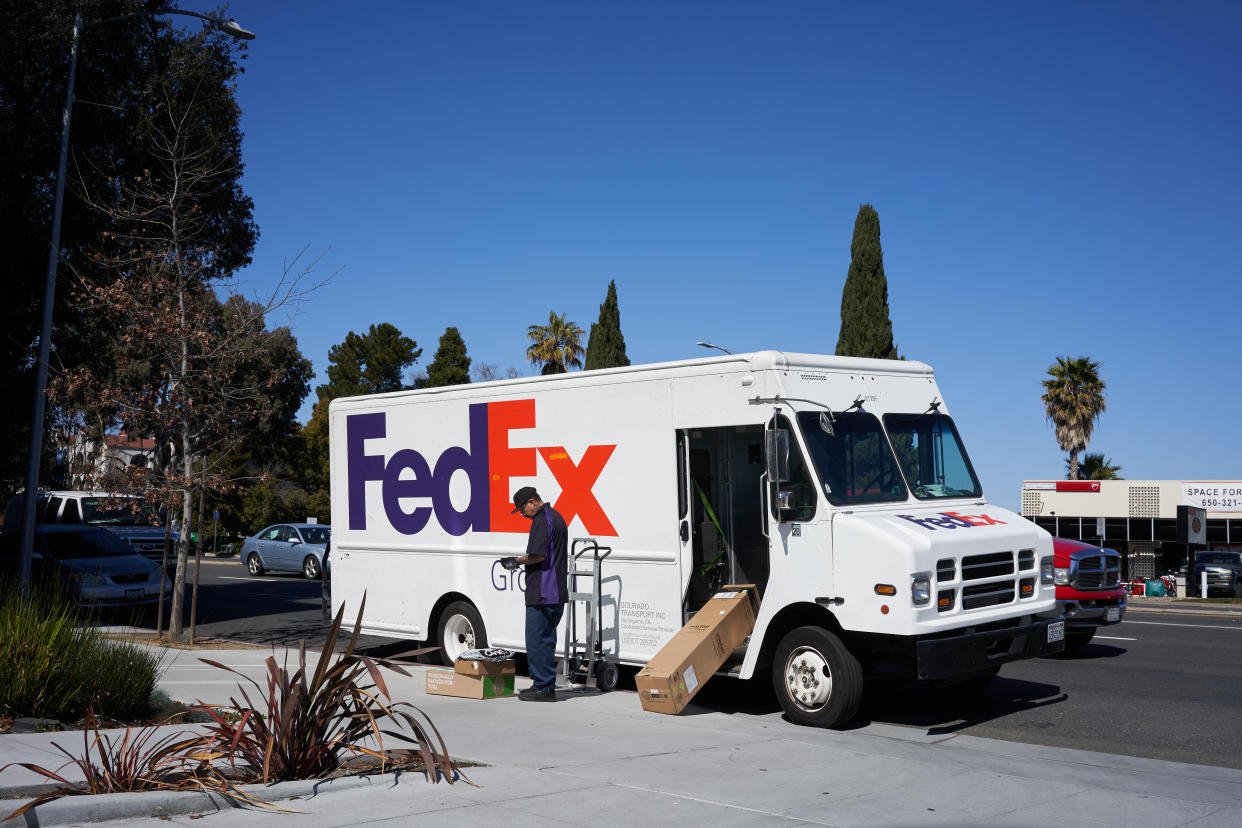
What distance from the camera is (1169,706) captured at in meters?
10.9

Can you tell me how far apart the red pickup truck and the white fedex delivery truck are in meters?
3.74

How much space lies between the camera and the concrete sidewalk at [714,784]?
605 cm

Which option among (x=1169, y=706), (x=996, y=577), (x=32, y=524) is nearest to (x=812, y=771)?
(x=996, y=577)

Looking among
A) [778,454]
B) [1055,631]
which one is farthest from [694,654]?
[1055,631]

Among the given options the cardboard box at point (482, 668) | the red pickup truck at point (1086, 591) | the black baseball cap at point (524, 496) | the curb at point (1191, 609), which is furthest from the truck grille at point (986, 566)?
the curb at point (1191, 609)

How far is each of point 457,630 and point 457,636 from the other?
7 centimetres

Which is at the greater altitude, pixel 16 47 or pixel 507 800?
pixel 16 47

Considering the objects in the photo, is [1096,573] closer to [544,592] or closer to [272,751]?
[544,592]

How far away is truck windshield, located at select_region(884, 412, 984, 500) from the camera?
10297mm

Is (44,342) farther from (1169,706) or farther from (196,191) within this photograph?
(1169,706)

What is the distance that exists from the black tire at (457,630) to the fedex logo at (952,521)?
497 centimetres

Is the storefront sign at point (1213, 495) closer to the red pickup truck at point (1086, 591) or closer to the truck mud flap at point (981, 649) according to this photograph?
the red pickup truck at point (1086, 591)

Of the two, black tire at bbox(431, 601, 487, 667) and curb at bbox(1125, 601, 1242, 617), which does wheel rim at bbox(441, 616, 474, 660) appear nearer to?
black tire at bbox(431, 601, 487, 667)

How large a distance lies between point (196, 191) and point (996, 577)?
46.6 feet
